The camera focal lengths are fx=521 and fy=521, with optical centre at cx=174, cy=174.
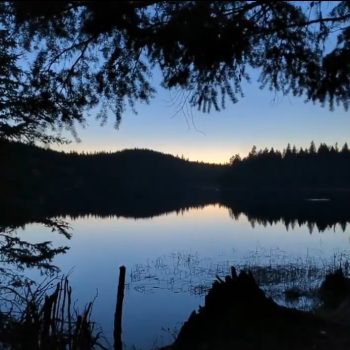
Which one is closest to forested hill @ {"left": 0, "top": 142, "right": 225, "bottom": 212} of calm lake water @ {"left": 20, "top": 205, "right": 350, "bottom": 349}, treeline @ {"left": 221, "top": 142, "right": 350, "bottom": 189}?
calm lake water @ {"left": 20, "top": 205, "right": 350, "bottom": 349}

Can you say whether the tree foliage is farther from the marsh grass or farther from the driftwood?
the marsh grass

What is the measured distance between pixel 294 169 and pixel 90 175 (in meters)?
42.6

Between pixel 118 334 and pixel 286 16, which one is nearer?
pixel 286 16

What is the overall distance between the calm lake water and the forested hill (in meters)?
3.32

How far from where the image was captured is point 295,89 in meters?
4.42

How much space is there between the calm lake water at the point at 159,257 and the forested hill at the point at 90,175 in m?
3.32

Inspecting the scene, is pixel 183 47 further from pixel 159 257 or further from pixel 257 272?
pixel 159 257

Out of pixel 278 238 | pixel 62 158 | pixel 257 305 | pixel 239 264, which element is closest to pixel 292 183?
pixel 278 238

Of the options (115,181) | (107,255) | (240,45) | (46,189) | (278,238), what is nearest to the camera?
(240,45)

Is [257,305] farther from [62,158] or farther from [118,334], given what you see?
[62,158]

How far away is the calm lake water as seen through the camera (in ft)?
45.1

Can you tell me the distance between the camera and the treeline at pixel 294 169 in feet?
349

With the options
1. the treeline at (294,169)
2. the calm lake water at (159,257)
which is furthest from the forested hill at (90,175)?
the treeline at (294,169)

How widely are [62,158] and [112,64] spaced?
37.3 ft
